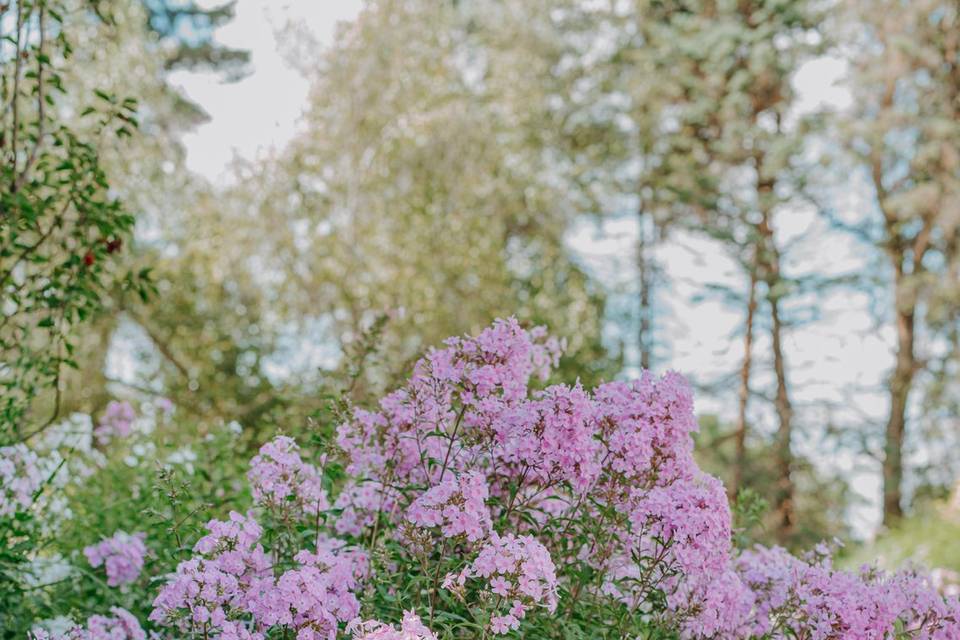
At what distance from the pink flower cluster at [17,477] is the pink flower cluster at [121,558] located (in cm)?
32

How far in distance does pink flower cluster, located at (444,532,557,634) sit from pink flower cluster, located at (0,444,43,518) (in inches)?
79.0

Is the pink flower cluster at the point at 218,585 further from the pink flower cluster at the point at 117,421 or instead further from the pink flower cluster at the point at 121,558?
the pink flower cluster at the point at 117,421

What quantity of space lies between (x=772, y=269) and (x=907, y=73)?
2869 mm

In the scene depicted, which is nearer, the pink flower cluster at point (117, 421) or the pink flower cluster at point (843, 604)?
the pink flower cluster at point (843, 604)

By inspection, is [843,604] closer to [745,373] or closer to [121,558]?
[121,558]

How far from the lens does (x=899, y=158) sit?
38.9ft

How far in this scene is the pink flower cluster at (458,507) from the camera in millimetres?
2430

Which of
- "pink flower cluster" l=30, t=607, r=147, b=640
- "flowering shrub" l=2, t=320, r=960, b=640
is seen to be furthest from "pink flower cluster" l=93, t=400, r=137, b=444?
"flowering shrub" l=2, t=320, r=960, b=640

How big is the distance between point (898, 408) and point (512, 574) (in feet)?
33.4

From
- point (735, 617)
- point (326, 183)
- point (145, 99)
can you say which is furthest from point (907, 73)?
point (735, 617)

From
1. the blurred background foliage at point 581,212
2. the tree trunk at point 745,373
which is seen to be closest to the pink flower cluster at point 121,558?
the blurred background foliage at point 581,212

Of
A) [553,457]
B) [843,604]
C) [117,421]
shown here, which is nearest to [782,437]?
[117,421]

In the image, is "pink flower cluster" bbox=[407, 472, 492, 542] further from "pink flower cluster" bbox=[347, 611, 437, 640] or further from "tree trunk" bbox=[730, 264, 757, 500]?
"tree trunk" bbox=[730, 264, 757, 500]

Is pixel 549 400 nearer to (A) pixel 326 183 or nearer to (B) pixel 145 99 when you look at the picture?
(A) pixel 326 183
